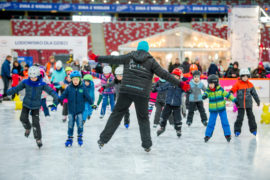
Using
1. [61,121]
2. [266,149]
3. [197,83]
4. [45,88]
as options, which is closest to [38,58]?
[61,121]

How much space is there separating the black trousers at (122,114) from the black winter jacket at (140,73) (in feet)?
0.31

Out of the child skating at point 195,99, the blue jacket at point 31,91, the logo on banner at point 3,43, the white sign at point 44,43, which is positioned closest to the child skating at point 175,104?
the child skating at point 195,99

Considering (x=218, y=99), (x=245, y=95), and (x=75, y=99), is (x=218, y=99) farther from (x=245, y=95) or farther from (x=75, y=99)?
(x=75, y=99)

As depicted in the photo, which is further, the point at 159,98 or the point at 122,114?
the point at 159,98

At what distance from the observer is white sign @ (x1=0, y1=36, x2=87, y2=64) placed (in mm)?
13766

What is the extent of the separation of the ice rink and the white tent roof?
41.6 feet

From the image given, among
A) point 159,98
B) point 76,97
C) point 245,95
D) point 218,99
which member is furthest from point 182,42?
point 76,97

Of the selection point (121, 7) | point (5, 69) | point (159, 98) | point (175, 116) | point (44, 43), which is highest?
point (121, 7)

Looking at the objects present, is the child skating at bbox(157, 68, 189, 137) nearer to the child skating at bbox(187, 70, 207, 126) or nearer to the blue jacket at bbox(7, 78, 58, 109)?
the child skating at bbox(187, 70, 207, 126)

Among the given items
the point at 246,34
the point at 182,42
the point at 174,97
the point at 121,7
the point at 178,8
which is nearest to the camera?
the point at 174,97

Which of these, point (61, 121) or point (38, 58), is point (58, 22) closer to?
point (38, 58)

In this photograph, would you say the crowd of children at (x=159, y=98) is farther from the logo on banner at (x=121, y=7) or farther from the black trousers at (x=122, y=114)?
the logo on banner at (x=121, y=7)

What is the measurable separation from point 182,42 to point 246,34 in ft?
11.4

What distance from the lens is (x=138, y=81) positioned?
4551 mm
